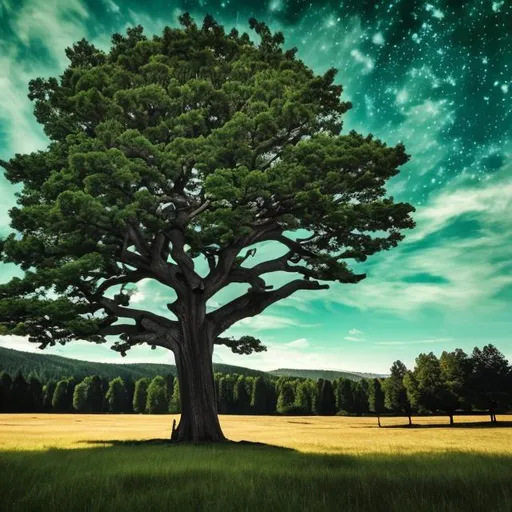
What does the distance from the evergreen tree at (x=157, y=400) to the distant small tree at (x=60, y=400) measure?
20137 mm

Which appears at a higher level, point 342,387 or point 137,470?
point 342,387

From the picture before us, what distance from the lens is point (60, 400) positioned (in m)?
105

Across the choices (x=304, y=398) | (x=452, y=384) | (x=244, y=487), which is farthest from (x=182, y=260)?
(x=304, y=398)

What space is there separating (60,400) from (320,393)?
60.4 metres

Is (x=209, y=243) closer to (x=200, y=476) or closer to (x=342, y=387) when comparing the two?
(x=200, y=476)

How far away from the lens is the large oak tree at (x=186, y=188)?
16.1m

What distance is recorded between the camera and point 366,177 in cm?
1702

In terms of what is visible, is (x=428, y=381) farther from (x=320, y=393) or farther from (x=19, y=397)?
(x=19, y=397)

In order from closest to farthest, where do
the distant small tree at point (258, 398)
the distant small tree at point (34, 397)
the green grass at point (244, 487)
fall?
the green grass at point (244, 487)
the distant small tree at point (34, 397)
the distant small tree at point (258, 398)

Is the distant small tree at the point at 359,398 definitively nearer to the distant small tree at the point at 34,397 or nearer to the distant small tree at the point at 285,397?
the distant small tree at the point at 285,397

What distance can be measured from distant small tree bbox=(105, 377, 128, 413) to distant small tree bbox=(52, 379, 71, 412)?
29.7 feet

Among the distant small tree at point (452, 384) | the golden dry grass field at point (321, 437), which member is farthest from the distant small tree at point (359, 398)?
the golden dry grass field at point (321, 437)

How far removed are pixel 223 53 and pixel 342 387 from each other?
87375 millimetres

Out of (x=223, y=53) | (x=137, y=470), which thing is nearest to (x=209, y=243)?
(x=223, y=53)
